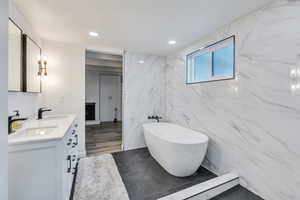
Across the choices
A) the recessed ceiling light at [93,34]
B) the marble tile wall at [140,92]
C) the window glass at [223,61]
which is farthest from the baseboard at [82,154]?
the window glass at [223,61]

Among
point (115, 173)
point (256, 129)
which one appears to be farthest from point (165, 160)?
point (256, 129)

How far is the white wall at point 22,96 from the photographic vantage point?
5.09 ft

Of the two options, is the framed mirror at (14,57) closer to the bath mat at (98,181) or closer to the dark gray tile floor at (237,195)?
the bath mat at (98,181)

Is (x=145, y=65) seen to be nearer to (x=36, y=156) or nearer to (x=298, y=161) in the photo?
(x=36, y=156)

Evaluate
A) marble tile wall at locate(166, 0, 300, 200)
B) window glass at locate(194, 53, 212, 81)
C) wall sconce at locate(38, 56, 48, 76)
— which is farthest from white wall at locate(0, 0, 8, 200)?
window glass at locate(194, 53, 212, 81)

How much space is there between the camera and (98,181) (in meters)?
1.97

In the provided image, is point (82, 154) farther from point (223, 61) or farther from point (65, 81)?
point (223, 61)

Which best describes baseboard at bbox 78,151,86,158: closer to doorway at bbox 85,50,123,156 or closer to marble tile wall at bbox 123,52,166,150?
marble tile wall at bbox 123,52,166,150

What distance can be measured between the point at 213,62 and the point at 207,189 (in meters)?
2.01

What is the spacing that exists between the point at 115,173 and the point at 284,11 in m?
3.02

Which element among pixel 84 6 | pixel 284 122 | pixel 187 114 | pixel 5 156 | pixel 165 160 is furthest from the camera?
pixel 187 114

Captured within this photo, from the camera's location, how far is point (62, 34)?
2371 millimetres

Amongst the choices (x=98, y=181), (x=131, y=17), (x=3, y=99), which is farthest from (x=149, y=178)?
(x=131, y=17)

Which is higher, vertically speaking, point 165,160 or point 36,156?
point 36,156
